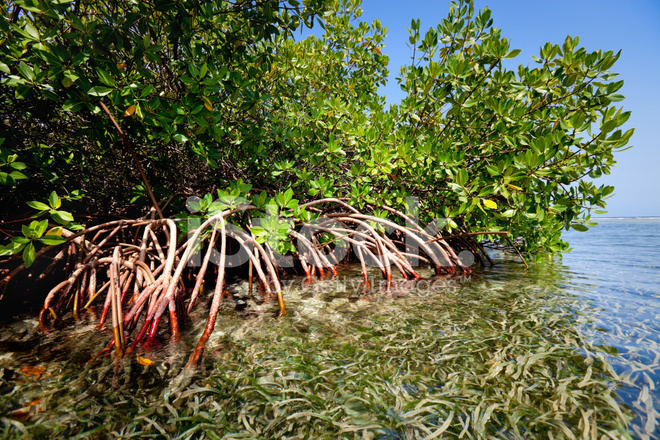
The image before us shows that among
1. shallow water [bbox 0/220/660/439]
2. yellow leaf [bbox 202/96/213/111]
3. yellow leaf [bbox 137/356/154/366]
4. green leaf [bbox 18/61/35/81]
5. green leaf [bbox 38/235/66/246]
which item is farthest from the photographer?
yellow leaf [bbox 202/96/213/111]

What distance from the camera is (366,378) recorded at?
4.41ft

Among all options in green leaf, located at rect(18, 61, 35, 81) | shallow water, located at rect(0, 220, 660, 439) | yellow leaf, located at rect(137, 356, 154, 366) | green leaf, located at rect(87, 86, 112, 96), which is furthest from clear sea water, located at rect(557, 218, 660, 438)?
green leaf, located at rect(18, 61, 35, 81)

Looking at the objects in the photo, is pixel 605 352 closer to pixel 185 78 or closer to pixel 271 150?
pixel 185 78

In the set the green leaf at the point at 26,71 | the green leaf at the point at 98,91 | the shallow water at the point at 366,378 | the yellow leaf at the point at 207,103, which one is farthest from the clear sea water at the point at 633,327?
the green leaf at the point at 26,71

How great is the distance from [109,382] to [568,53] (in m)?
4.18

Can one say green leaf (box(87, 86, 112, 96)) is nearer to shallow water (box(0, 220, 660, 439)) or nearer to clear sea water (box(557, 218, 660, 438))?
shallow water (box(0, 220, 660, 439))

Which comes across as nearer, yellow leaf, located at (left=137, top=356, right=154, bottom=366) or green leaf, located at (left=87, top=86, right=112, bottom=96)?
yellow leaf, located at (left=137, top=356, right=154, bottom=366)

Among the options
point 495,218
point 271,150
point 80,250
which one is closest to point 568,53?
point 495,218

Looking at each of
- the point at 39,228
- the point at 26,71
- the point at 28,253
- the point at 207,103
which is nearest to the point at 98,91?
the point at 26,71

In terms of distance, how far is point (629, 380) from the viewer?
4.13 ft

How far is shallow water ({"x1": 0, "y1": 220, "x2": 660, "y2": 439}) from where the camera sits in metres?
1.04

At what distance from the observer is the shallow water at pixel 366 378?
1.04 meters

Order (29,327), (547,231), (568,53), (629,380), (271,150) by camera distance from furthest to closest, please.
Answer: (271,150) < (547,231) < (568,53) < (29,327) < (629,380)

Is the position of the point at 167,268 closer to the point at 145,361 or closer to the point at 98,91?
the point at 145,361
